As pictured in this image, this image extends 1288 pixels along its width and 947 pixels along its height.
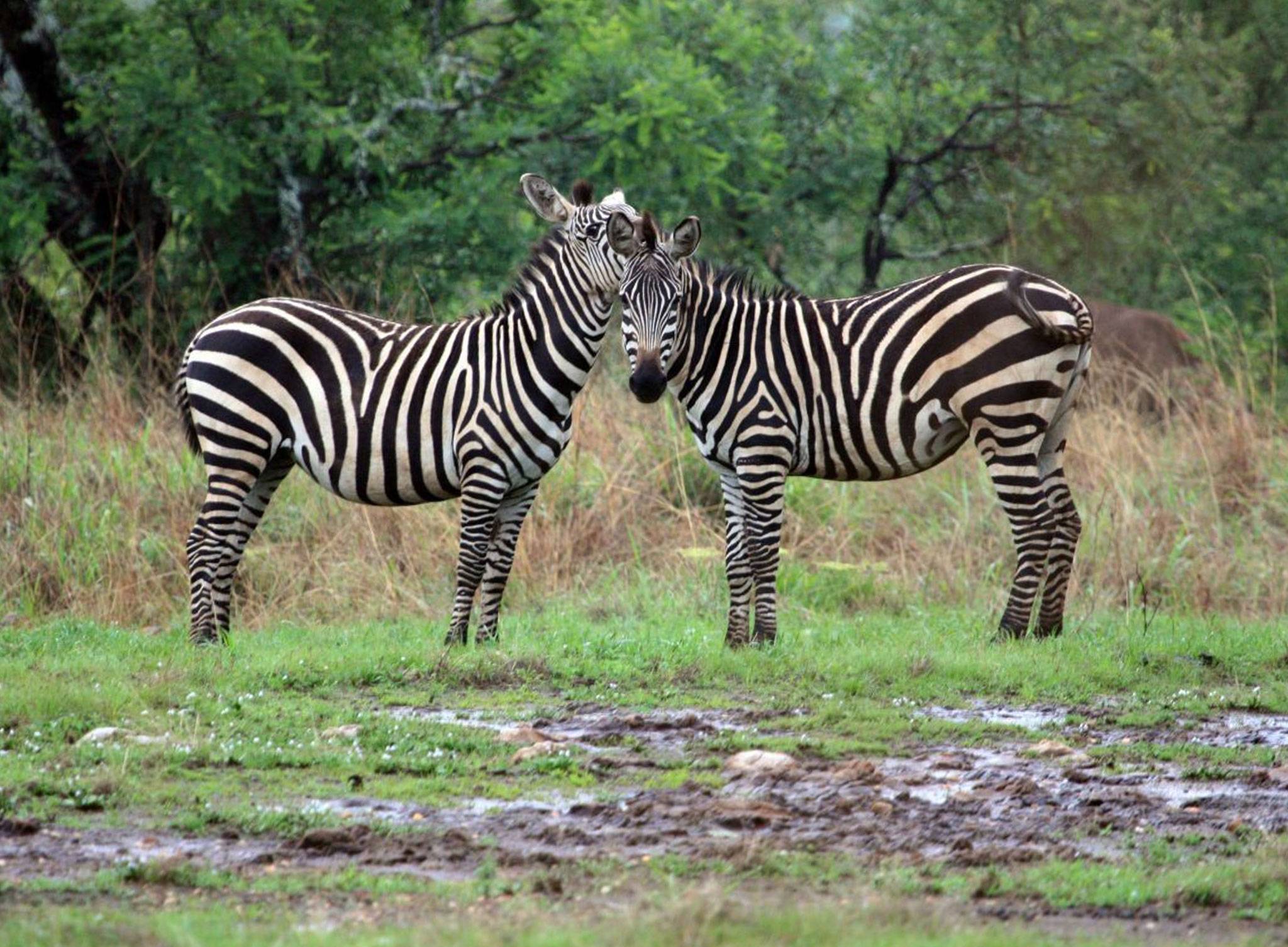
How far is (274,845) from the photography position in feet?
15.3

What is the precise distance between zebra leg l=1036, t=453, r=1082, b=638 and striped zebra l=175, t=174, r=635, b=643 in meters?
2.77

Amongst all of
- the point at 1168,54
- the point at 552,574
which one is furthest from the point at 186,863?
the point at 1168,54

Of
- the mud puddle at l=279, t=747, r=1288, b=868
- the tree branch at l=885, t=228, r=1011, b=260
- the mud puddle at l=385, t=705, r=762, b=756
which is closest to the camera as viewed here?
the mud puddle at l=279, t=747, r=1288, b=868

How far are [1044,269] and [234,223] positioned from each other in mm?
10551

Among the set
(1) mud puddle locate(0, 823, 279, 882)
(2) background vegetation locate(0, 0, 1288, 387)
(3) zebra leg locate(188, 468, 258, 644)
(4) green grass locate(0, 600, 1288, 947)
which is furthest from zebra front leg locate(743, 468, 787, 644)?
(2) background vegetation locate(0, 0, 1288, 387)

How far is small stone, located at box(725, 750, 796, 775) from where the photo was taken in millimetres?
5719

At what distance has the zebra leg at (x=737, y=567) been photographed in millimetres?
8643

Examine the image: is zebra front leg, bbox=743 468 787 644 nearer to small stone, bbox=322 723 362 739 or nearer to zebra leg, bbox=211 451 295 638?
zebra leg, bbox=211 451 295 638

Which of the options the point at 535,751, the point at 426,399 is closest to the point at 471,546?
the point at 426,399

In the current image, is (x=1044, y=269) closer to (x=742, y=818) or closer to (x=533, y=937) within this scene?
(x=742, y=818)

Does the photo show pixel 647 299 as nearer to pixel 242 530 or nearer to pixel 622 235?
pixel 622 235

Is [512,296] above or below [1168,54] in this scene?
below

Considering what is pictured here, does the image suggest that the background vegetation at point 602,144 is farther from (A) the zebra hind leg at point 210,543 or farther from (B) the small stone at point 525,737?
(B) the small stone at point 525,737

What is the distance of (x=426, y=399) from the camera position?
856 cm
